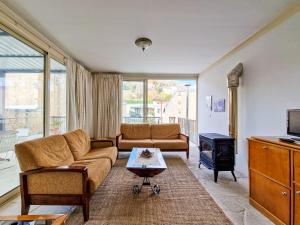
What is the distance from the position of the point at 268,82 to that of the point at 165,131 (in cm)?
289

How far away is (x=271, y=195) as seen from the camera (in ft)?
6.56

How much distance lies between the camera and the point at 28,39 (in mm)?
2889

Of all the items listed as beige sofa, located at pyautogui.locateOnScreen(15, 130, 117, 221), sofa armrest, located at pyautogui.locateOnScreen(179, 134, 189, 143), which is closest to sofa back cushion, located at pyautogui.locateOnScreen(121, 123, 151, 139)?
sofa armrest, located at pyautogui.locateOnScreen(179, 134, 189, 143)

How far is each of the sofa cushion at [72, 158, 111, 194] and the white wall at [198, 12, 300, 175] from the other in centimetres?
238

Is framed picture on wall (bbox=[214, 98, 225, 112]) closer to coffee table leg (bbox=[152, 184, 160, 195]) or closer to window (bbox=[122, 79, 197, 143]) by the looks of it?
window (bbox=[122, 79, 197, 143])

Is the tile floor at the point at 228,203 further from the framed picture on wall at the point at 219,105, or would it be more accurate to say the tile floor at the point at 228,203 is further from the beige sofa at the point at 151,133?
the beige sofa at the point at 151,133

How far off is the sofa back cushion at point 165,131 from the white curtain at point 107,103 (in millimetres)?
1486

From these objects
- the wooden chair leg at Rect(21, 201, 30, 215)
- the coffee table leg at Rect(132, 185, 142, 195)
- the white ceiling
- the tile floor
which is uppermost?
the white ceiling

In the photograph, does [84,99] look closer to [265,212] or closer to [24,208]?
[24,208]

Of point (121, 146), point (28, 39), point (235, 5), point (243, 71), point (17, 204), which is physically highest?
point (235, 5)

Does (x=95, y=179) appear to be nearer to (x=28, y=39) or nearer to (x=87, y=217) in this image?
(x=87, y=217)

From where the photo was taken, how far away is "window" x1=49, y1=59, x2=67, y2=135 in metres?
3.87

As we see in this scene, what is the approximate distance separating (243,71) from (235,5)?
4.59 feet

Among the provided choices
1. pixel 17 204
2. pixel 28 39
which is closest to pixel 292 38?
pixel 28 39
